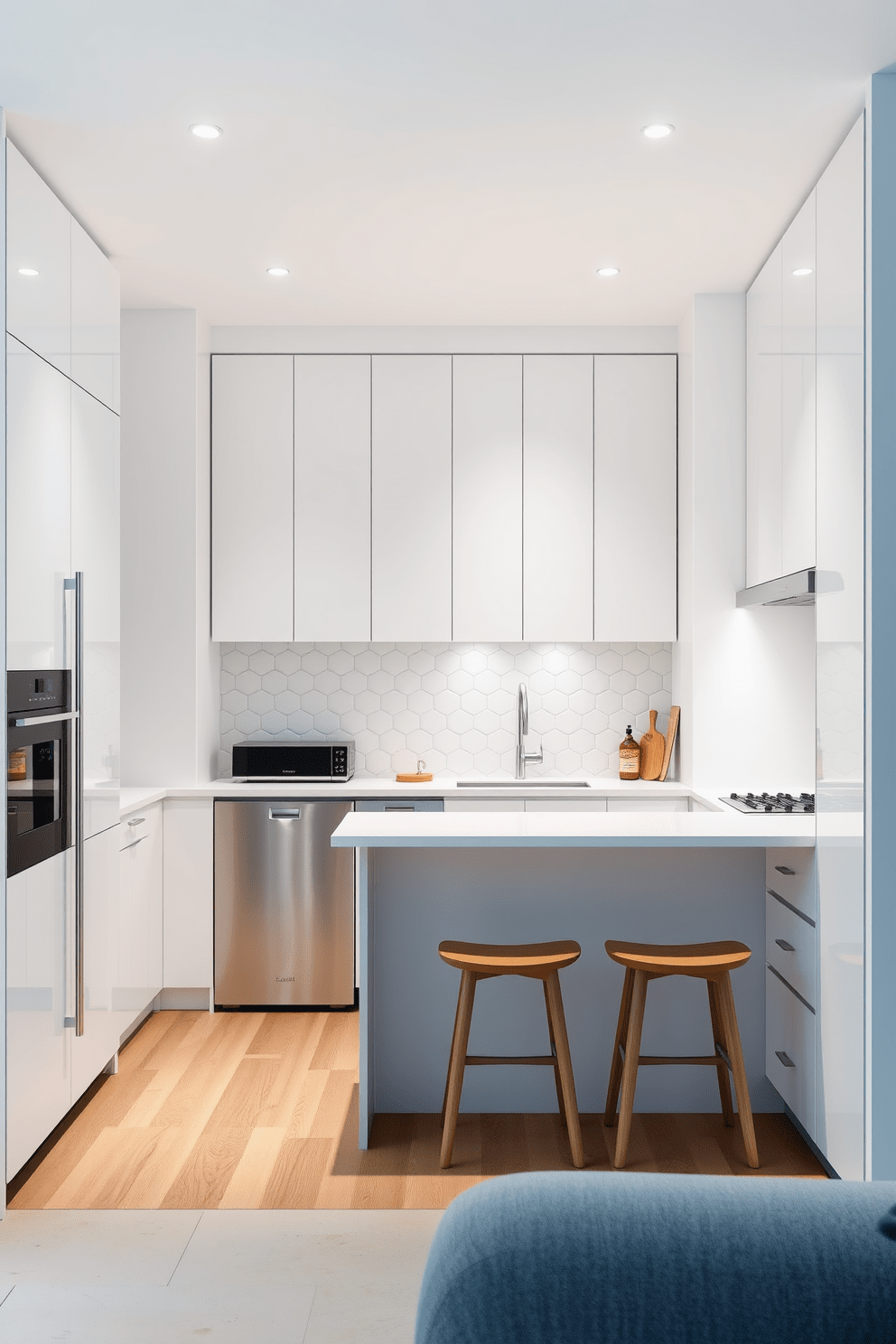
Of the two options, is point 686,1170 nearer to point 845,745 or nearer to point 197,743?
point 845,745

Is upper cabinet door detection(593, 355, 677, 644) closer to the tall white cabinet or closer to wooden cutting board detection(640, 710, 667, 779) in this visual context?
wooden cutting board detection(640, 710, 667, 779)

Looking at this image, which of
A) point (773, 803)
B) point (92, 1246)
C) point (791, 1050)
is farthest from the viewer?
point (773, 803)

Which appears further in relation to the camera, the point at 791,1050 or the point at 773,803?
the point at 773,803

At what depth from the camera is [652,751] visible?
4.51 m

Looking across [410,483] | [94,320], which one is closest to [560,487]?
[410,483]

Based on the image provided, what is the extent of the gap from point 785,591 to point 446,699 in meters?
1.97

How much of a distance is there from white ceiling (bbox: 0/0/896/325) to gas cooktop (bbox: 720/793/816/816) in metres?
1.91

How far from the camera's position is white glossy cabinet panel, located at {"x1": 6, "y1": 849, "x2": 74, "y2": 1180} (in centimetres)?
256

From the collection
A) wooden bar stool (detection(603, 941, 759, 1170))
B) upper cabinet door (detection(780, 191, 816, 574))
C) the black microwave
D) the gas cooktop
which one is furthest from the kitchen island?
the black microwave

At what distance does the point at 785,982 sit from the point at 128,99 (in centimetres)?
294

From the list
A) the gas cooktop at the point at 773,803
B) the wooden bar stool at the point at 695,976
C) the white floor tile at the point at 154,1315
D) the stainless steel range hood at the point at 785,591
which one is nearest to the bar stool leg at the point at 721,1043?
the wooden bar stool at the point at 695,976

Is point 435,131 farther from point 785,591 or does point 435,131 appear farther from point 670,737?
point 670,737

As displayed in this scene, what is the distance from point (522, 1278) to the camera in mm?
998

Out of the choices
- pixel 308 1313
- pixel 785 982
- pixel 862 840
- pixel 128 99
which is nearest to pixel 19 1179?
pixel 308 1313
